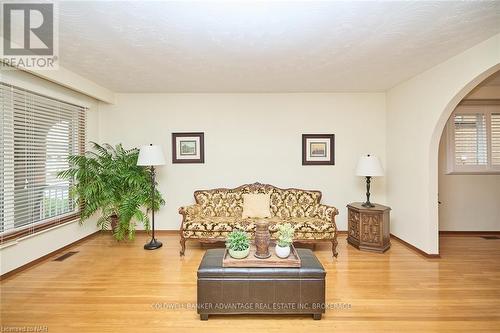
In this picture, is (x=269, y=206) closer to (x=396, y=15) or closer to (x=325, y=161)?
(x=325, y=161)

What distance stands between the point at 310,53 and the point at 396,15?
0.90 m

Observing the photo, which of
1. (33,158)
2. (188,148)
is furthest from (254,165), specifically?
(33,158)

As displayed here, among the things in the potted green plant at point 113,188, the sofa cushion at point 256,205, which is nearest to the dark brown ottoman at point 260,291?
the sofa cushion at point 256,205

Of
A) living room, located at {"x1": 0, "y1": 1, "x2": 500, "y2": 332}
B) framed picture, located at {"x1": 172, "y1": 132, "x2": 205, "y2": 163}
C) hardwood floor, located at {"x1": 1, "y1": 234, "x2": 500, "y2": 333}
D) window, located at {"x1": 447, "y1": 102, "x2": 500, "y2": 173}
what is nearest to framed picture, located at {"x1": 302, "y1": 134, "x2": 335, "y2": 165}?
living room, located at {"x1": 0, "y1": 1, "x2": 500, "y2": 332}

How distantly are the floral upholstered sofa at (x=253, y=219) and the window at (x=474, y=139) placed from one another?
8.43 feet

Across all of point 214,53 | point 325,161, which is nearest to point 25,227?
point 214,53

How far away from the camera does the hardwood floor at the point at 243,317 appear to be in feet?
6.71

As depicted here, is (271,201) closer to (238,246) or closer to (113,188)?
(238,246)

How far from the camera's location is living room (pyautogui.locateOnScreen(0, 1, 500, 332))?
2092 mm

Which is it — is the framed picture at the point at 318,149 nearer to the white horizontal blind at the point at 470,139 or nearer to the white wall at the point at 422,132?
the white wall at the point at 422,132

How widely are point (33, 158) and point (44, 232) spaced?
1009 millimetres

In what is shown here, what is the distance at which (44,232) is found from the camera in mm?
3332

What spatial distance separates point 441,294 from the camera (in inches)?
97.2

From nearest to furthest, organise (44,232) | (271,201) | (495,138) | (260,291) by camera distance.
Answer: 1. (260,291)
2. (44,232)
3. (271,201)
4. (495,138)
